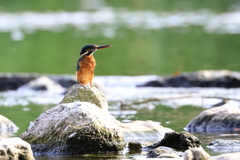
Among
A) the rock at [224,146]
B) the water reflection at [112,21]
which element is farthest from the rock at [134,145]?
the water reflection at [112,21]

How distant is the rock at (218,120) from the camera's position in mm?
9656

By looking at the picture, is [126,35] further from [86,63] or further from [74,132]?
[74,132]

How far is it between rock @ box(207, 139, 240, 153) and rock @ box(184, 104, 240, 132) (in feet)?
4.91

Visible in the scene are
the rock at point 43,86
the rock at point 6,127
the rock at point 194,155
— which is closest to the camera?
the rock at point 194,155

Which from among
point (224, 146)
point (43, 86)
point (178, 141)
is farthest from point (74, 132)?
point (43, 86)

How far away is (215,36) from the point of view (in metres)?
33.1

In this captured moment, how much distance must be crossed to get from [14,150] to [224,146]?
267cm

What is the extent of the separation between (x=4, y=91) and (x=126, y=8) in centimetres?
3552

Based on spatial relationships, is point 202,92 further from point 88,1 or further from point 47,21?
point 88,1

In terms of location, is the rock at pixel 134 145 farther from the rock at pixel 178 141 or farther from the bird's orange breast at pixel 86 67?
the bird's orange breast at pixel 86 67

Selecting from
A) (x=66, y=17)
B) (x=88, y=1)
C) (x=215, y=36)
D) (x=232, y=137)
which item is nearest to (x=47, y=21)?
(x=66, y=17)

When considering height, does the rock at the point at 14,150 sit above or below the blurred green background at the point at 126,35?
below

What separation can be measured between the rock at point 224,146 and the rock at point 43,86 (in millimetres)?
9025

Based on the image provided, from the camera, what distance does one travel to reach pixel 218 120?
32.0 ft
